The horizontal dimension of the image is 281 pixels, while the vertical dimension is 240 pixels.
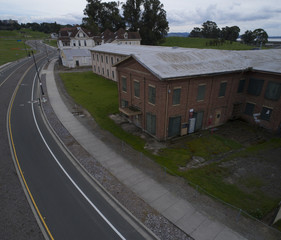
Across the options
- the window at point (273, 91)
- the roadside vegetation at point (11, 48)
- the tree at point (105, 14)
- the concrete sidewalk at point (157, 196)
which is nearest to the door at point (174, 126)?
the concrete sidewalk at point (157, 196)

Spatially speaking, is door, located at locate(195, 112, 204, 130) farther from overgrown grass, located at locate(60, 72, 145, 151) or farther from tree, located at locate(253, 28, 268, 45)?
tree, located at locate(253, 28, 268, 45)

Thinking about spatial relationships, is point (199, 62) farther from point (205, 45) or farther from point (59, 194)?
point (205, 45)

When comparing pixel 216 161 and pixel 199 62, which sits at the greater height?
pixel 199 62

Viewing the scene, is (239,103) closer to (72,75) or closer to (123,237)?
(123,237)

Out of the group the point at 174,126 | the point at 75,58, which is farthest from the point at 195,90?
the point at 75,58

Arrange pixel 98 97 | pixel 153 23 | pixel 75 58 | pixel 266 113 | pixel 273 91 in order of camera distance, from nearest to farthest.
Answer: pixel 273 91
pixel 266 113
pixel 98 97
pixel 75 58
pixel 153 23

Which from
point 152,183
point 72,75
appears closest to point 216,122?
point 152,183
